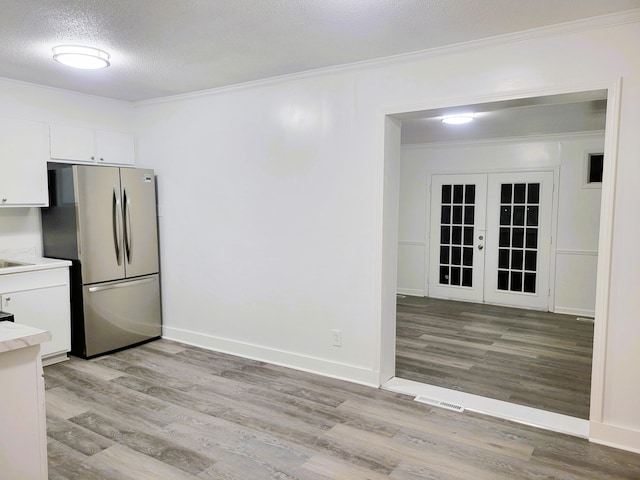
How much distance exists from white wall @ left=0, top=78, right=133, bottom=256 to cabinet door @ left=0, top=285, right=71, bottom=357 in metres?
0.60

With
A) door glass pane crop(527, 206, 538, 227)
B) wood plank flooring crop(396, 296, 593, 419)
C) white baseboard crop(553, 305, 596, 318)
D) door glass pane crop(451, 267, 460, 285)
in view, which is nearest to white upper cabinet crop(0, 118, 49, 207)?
wood plank flooring crop(396, 296, 593, 419)

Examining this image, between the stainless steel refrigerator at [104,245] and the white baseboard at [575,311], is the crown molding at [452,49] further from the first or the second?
the white baseboard at [575,311]

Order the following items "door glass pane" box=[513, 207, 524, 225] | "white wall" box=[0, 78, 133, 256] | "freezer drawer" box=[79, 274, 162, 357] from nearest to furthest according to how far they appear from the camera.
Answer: "white wall" box=[0, 78, 133, 256] → "freezer drawer" box=[79, 274, 162, 357] → "door glass pane" box=[513, 207, 524, 225]

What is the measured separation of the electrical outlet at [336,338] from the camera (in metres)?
3.66

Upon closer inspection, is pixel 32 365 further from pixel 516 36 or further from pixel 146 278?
pixel 516 36

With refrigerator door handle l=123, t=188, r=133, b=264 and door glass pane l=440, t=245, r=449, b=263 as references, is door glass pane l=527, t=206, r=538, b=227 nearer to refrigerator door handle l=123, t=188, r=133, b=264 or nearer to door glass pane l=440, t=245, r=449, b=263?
door glass pane l=440, t=245, r=449, b=263

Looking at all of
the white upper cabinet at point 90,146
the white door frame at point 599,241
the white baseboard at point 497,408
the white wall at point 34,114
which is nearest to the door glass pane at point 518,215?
the white door frame at point 599,241

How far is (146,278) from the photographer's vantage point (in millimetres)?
4527

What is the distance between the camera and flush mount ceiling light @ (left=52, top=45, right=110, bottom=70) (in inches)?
118

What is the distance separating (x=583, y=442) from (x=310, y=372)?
198 centimetres

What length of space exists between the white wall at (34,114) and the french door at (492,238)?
474 cm

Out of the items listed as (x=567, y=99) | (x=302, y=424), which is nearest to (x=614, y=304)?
(x=567, y=99)

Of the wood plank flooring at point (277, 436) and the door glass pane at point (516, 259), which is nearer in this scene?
the wood plank flooring at point (277, 436)

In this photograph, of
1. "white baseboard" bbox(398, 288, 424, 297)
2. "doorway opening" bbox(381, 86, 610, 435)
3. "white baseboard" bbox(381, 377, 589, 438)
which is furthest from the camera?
"white baseboard" bbox(398, 288, 424, 297)
